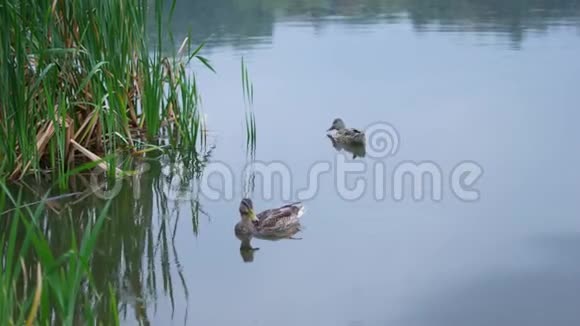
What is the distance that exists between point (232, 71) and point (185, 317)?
4007mm

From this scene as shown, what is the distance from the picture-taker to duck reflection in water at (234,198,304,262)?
3914 mm

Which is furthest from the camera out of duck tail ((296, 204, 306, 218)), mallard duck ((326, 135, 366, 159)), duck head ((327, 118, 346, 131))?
duck head ((327, 118, 346, 131))

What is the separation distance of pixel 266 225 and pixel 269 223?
2 centimetres

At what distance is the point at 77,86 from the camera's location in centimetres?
447

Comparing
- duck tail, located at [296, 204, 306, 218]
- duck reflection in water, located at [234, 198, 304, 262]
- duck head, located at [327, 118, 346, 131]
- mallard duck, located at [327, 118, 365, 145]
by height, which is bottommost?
duck reflection in water, located at [234, 198, 304, 262]

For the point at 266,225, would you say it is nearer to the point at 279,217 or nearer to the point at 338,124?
the point at 279,217

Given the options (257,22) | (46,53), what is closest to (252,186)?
(46,53)

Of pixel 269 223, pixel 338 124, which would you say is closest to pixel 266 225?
pixel 269 223

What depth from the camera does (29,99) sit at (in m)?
3.95

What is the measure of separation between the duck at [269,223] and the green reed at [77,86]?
1.84 feet

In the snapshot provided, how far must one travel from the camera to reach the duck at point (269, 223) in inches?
154

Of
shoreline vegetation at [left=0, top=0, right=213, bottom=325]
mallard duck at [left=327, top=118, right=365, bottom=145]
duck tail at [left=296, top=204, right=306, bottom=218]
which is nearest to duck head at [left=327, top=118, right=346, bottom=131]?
mallard duck at [left=327, top=118, right=365, bottom=145]

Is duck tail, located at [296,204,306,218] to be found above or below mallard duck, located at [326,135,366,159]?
below

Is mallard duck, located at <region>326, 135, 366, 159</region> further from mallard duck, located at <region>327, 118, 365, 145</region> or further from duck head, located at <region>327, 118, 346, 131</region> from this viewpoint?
duck head, located at <region>327, 118, 346, 131</region>
